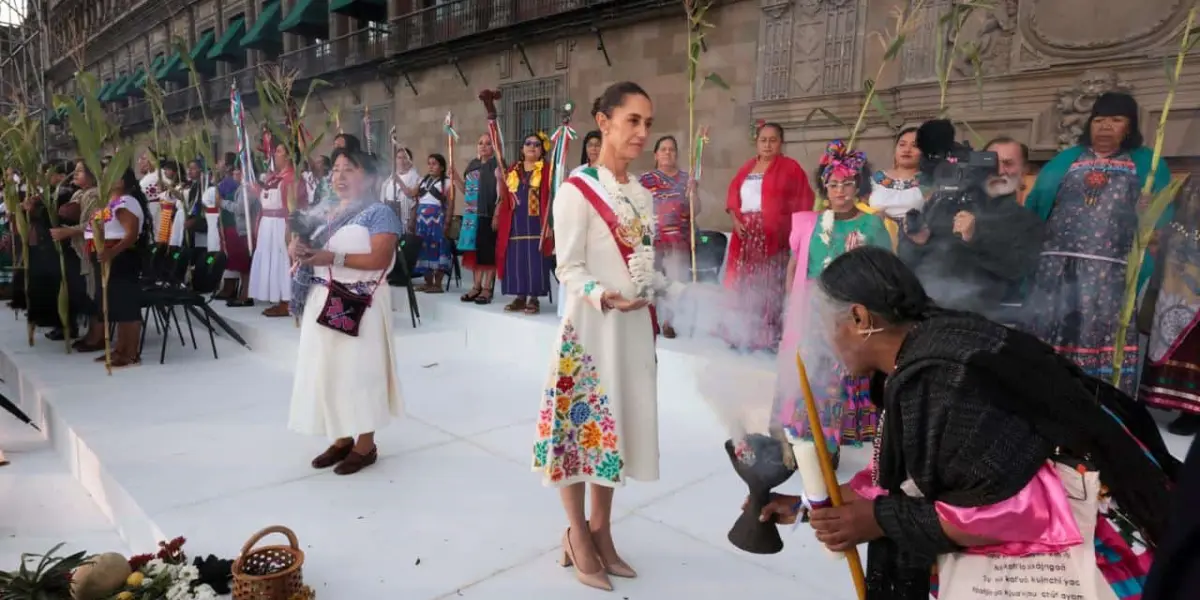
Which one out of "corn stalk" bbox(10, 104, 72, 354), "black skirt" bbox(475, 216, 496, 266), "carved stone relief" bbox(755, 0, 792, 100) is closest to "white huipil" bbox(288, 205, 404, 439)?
"black skirt" bbox(475, 216, 496, 266)

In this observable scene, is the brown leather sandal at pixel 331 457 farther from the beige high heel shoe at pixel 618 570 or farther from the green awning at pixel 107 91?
the green awning at pixel 107 91

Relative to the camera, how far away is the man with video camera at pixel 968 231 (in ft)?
9.87

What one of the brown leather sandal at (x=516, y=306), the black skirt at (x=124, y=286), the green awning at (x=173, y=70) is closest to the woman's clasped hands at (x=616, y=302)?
the brown leather sandal at (x=516, y=306)

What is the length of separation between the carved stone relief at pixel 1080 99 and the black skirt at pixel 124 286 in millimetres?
7620

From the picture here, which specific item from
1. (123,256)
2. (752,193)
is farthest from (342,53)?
(752,193)

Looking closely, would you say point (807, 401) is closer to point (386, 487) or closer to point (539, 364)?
point (386, 487)

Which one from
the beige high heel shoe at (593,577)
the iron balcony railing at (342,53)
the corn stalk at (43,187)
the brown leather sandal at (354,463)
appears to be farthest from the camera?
the iron balcony railing at (342,53)

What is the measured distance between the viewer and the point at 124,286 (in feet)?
17.5

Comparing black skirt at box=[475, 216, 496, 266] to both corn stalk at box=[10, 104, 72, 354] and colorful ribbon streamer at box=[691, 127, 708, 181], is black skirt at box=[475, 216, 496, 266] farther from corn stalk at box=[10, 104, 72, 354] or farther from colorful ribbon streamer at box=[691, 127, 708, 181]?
corn stalk at box=[10, 104, 72, 354]

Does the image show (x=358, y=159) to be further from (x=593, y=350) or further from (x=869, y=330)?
(x=869, y=330)

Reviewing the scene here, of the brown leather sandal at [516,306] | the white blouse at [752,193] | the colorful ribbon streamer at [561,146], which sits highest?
→ the colorful ribbon streamer at [561,146]

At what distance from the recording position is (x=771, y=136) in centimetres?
471

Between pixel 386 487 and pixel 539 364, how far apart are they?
2.17m

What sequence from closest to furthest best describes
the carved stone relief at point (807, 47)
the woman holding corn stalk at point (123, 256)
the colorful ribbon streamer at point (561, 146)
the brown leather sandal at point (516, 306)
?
1. the woman holding corn stalk at point (123, 256)
2. the colorful ribbon streamer at point (561, 146)
3. the brown leather sandal at point (516, 306)
4. the carved stone relief at point (807, 47)
